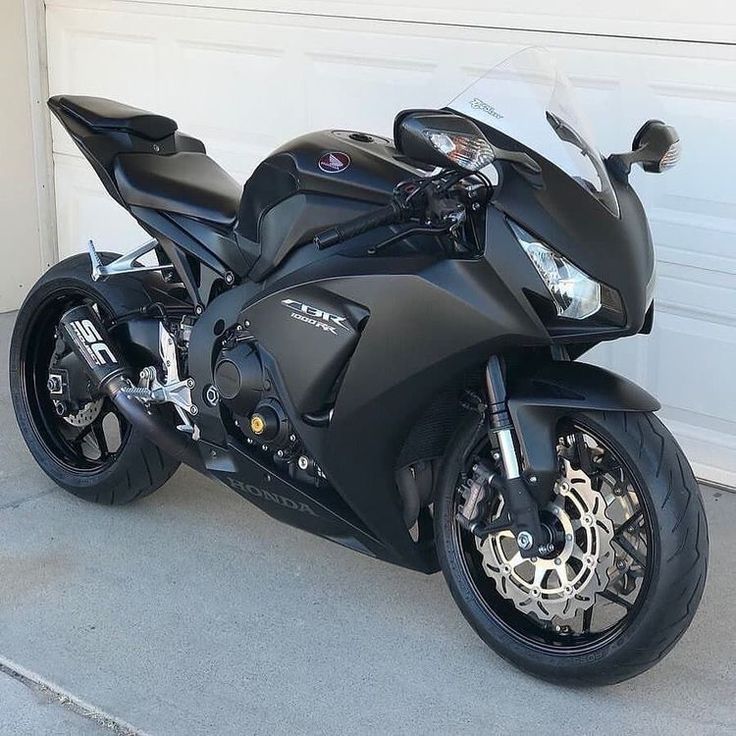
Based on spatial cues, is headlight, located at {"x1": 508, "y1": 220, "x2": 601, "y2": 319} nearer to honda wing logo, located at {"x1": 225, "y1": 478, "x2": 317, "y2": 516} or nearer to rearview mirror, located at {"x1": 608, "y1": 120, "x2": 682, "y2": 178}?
rearview mirror, located at {"x1": 608, "y1": 120, "x2": 682, "y2": 178}

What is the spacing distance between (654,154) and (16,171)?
3678 millimetres

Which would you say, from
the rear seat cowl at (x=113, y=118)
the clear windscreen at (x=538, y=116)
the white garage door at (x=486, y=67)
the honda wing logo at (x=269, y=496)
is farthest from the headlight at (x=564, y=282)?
the white garage door at (x=486, y=67)

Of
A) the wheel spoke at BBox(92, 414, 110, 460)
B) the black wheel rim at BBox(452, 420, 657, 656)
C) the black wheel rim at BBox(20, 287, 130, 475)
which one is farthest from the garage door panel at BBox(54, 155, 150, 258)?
the black wheel rim at BBox(452, 420, 657, 656)

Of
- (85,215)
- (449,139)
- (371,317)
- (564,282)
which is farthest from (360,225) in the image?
(85,215)

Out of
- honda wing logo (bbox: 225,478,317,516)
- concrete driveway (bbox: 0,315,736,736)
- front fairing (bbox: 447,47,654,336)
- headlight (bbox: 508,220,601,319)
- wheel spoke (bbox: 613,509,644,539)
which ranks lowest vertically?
concrete driveway (bbox: 0,315,736,736)

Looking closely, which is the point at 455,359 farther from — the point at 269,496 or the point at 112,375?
the point at 112,375

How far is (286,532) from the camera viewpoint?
385 cm

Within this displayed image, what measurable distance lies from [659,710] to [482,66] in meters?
2.37

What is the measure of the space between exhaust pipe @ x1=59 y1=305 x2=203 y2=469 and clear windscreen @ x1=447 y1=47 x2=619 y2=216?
1.25m

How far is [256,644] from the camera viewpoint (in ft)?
10.6

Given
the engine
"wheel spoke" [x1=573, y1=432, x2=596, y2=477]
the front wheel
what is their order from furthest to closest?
1. the engine
2. "wheel spoke" [x1=573, y1=432, x2=596, y2=477]
3. the front wheel

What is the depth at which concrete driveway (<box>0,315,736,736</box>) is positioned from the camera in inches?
116

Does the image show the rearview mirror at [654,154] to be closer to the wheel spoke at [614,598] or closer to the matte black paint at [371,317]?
the matte black paint at [371,317]

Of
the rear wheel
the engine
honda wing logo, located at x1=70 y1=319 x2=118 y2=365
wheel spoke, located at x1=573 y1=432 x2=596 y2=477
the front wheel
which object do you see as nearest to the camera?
the front wheel
